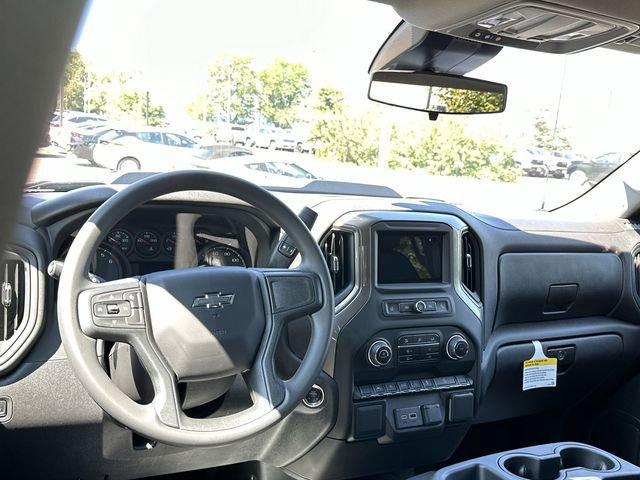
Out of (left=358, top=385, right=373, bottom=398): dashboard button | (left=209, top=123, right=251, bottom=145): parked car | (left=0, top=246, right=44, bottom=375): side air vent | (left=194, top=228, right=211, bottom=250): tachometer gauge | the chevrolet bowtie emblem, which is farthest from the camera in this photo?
(left=209, top=123, right=251, bottom=145): parked car

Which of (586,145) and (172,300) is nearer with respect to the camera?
(172,300)

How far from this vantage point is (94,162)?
7.76ft

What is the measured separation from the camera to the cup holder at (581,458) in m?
2.25

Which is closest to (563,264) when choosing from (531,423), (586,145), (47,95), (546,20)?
(531,423)

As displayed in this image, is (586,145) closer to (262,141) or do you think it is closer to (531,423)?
(531,423)

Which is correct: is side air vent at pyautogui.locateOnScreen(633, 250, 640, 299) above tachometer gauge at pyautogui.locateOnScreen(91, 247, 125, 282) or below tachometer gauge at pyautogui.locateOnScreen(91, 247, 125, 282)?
below

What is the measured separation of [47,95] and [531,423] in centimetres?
308

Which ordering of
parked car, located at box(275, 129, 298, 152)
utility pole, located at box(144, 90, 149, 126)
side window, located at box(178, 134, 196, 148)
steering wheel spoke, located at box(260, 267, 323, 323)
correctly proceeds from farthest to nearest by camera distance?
1. parked car, located at box(275, 129, 298, 152)
2. utility pole, located at box(144, 90, 149, 126)
3. side window, located at box(178, 134, 196, 148)
4. steering wheel spoke, located at box(260, 267, 323, 323)

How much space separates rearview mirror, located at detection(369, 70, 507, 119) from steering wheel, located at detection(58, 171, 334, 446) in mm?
703

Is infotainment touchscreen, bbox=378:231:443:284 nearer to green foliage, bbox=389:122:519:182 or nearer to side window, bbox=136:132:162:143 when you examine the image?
side window, bbox=136:132:162:143

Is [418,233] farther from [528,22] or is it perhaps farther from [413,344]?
[528,22]

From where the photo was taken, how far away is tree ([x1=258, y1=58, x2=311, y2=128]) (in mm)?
4393

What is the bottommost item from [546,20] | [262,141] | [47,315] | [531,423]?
[531,423]

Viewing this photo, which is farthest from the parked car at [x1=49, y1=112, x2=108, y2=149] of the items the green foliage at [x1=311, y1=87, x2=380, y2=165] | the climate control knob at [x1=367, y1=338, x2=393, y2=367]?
the green foliage at [x1=311, y1=87, x2=380, y2=165]
